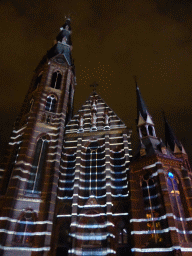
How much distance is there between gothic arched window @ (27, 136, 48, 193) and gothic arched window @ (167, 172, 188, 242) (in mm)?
12983

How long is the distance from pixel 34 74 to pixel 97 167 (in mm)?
19367

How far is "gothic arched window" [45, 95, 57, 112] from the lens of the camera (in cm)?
2780

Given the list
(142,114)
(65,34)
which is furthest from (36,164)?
(65,34)

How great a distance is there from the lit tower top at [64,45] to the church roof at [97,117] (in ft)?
27.5

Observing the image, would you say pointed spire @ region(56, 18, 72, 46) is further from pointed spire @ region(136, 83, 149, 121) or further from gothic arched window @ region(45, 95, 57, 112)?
pointed spire @ region(136, 83, 149, 121)

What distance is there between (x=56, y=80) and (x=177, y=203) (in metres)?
22.4

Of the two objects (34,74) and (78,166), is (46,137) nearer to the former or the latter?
(78,166)

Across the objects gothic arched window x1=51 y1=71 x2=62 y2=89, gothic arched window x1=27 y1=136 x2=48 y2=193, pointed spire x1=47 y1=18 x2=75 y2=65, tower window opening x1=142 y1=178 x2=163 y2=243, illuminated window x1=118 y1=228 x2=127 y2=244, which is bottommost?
illuminated window x1=118 y1=228 x2=127 y2=244

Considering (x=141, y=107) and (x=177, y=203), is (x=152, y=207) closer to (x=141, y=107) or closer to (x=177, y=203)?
(x=177, y=203)

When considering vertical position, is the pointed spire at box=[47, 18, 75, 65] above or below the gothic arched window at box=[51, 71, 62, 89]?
above

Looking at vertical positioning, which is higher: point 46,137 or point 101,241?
point 46,137

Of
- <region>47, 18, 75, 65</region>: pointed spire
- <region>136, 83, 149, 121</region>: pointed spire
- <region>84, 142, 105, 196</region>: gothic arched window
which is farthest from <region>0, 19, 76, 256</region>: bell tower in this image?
<region>136, 83, 149, 121</region>: pointed spire

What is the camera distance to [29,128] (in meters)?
24.2

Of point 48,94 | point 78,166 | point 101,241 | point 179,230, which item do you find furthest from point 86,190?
point 48,94
